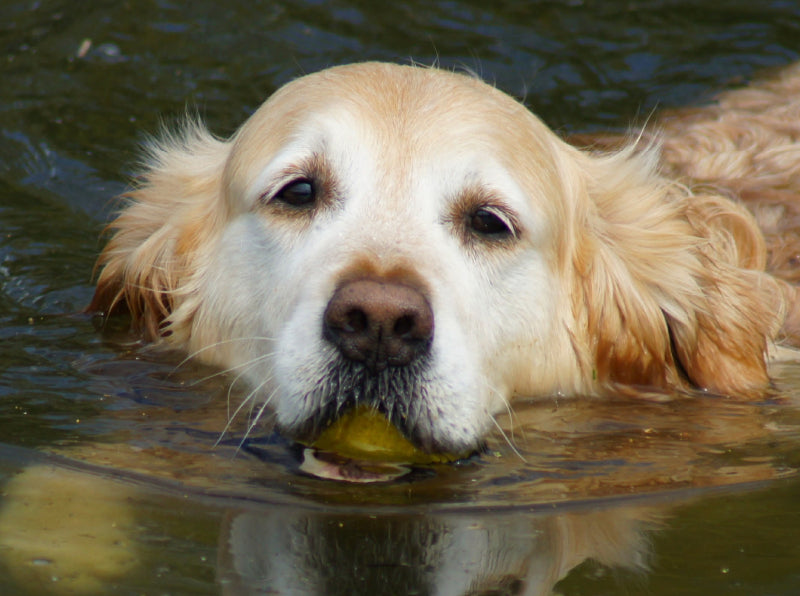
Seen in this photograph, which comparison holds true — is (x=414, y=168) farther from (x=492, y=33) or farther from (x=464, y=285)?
(x=492, y=33)

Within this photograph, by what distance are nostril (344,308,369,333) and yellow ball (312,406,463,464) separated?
10.4 inches

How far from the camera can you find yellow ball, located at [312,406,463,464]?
3.25 meters

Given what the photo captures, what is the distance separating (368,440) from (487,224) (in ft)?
2.97

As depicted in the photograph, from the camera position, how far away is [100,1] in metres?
7.71

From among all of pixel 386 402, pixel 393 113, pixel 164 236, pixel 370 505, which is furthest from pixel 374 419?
pixel 164 236

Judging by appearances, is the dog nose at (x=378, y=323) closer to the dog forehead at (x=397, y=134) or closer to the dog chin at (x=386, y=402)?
the dog chin at (x=386, y=402)

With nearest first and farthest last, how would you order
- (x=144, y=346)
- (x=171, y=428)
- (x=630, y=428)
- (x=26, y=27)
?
1. (x=171, y=428)
2. (x=630, y=428)
3. (x=144, y=346)
4. (x=26, y=27)

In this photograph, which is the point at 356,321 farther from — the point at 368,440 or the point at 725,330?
the point at 725,330

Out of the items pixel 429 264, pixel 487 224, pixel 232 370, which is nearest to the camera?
pixel 429 264

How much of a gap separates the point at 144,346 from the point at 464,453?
170cm

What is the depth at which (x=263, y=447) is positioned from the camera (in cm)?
350

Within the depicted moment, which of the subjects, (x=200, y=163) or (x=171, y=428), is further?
(x=200, y=163)

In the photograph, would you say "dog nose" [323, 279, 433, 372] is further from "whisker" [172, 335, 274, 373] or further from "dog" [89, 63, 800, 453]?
"whisker" [172, 335, 274, 373]

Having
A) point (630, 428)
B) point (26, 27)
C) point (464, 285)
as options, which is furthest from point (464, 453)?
point (26, 27)
